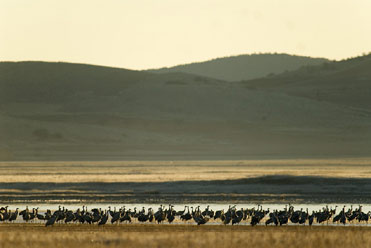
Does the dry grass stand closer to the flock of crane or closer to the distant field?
the distant field

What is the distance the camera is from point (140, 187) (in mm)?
58188

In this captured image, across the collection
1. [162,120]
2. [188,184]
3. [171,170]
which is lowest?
[188,184]

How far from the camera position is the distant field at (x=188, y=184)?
170 ft

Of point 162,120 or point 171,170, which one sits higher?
point 162,120

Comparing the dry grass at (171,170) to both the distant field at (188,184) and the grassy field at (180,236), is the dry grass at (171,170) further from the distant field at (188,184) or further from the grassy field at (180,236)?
the grassy field at (180,236)

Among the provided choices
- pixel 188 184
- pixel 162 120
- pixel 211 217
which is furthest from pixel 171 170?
pixel 162 120

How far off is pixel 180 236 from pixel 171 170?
4310cm

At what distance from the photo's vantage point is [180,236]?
33531 millimetres

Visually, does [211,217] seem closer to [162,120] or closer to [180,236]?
[180,236]

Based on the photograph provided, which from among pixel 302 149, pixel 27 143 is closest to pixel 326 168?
pixel 302 149

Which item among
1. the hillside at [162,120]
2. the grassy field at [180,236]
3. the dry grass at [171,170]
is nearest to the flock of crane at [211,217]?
the grassy field at [180,236]

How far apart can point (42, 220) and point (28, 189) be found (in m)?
17.8

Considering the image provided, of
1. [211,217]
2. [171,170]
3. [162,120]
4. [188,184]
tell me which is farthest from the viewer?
[162,120]

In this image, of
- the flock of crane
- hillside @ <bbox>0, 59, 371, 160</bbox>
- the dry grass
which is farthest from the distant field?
hillside @ <bbox>0, 59, 371, 160</bbox>
